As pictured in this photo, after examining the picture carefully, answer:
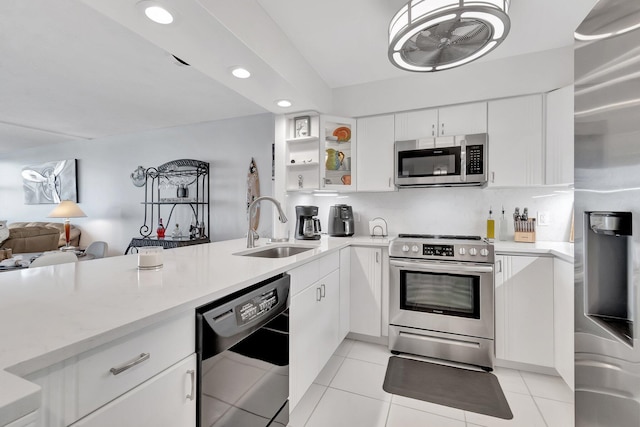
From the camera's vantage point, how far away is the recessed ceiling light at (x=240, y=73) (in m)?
1.96

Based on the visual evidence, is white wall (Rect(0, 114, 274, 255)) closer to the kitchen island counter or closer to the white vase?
the white vase

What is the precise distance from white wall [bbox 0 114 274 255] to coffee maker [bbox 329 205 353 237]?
1.13m

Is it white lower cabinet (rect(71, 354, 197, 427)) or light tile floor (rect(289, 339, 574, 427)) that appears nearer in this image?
white lower cabinet (rect(71, 354, 197, 427))

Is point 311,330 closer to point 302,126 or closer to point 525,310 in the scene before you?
point 525,310

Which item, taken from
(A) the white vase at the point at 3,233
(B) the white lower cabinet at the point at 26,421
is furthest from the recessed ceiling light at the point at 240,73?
(A) the white vase at the point at 3,233

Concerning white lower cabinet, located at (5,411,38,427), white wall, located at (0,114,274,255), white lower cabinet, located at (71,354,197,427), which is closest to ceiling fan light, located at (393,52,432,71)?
white lower cabinet, located at (71,354,197,427)

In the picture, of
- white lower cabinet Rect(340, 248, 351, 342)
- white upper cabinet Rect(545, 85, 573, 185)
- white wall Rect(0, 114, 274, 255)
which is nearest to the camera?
white upper cabinet Rect(545, 85, 573, 185)

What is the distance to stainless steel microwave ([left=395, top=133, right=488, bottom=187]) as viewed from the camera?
8.11 ft

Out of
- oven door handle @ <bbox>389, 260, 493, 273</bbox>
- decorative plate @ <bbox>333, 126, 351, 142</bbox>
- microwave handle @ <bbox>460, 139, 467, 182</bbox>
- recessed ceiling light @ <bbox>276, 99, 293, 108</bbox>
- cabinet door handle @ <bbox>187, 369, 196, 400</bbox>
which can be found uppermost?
recessed ceiling light @ <bbox>276, 99, 293, 108</bbox>

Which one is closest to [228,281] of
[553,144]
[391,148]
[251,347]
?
[251,347]

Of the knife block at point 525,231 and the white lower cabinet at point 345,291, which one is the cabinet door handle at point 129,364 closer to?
the white lower cabinet at point 345,291

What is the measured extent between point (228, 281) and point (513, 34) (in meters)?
2.65

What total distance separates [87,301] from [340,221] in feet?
7.36

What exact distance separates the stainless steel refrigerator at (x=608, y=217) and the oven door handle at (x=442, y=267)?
1264 mm
